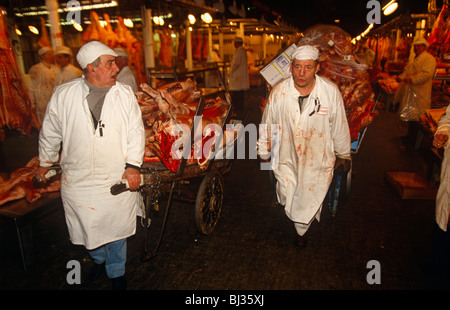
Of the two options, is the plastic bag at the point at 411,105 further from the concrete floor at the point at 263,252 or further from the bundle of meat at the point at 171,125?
the bundle of meat at the point at 171,125

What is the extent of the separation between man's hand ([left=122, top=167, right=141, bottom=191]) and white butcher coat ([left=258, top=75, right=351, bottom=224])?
5.84 feet

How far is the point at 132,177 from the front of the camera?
287cm

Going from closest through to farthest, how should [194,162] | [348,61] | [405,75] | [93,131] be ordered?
[93,131]
[194,162]
[348,61]
[405,75]

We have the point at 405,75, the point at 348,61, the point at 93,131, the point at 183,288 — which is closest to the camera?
the point at 93,131

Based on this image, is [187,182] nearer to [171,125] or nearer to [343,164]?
[171,125]

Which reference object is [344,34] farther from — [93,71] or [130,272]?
[130,272]

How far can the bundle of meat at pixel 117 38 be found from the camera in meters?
8.24

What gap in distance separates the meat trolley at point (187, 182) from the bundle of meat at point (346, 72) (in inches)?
69.0

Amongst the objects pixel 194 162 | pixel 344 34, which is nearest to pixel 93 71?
pixel 194 162

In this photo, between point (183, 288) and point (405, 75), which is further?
point (405, 75)

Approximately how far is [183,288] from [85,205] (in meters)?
1.31

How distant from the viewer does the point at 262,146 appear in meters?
3.90

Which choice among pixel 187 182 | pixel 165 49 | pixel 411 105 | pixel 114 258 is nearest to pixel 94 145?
pixel 114 258

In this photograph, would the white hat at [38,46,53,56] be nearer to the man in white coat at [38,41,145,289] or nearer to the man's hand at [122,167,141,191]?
the man in white coat at [38,41,145,289]
